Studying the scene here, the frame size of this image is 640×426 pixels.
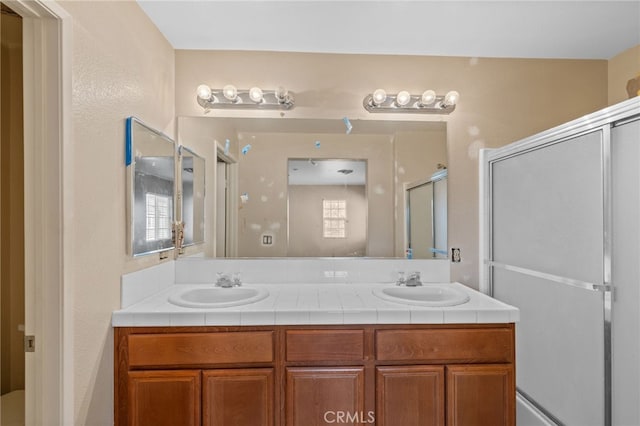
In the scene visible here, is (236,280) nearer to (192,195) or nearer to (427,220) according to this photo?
(192,195)

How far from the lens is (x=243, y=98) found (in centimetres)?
208

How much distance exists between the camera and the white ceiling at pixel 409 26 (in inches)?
66.4

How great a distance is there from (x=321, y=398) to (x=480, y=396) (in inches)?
28.7

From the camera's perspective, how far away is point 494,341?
153 cm

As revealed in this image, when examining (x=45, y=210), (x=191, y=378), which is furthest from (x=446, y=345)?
(x=45, y=210)

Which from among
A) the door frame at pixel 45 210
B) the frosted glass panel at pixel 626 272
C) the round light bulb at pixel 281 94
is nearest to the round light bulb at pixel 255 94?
the round light bulb at pixel 281 94

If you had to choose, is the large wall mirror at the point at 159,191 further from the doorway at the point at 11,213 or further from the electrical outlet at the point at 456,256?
the electrical outlet at the point at 456,256

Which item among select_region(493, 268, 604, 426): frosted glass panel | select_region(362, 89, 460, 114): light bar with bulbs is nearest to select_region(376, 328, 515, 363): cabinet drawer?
select_region(493, 268, 604, 426): frosted glass panel

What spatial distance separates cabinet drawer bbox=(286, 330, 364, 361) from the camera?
4.92 ft

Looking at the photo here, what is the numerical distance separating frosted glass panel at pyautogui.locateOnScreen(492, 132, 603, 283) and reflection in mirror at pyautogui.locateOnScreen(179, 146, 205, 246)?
6.15 feet

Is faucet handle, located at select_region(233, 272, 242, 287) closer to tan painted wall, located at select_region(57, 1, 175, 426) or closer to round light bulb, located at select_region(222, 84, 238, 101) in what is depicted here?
tan painted wall, located at select_region(57, 1, 175, 426)

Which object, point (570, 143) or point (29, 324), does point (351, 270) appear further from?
point (29, 324)

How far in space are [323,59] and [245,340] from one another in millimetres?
1734

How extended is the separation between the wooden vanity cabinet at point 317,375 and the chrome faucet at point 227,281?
0.48m
